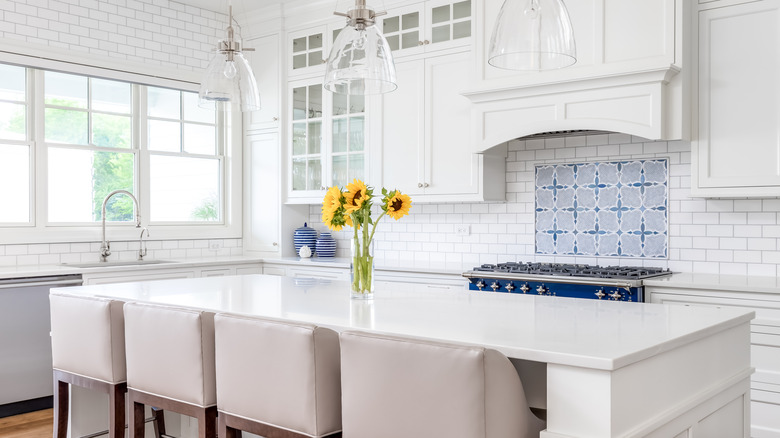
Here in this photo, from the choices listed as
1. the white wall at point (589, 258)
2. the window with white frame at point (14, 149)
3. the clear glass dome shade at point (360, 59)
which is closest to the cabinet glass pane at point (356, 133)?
the white wall at point (589, 258)

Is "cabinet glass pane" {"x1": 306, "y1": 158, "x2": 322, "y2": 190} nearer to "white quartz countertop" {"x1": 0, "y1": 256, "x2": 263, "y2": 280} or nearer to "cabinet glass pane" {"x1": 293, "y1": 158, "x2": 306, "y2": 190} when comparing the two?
"cabinet glass pane" {"x1": 293, "y1": 158, "x2": 306, "y2": 190}

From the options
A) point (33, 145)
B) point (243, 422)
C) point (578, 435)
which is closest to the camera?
point (578, 435)

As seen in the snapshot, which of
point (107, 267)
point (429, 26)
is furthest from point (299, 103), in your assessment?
point (107, 267)

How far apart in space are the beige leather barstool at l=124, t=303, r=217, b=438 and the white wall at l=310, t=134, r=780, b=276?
3.15 meters

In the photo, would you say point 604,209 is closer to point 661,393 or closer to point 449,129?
point 449,129

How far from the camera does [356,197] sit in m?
2.69

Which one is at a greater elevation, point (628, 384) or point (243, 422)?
point (628, 384)

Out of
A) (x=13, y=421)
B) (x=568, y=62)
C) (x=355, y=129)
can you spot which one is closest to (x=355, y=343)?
(x=568, y=62)

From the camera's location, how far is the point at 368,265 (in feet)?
9.14

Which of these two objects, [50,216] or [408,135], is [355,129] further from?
[50,216]

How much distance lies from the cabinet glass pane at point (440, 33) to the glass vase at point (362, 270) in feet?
9.34

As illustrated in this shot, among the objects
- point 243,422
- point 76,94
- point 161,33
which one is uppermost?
point 161,33

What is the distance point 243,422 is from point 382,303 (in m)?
0.69

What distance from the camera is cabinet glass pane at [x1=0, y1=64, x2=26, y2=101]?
4980 mm
